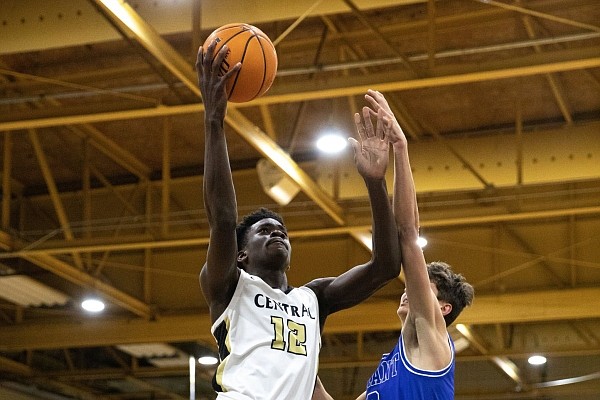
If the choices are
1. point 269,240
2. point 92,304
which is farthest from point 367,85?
point 92,304

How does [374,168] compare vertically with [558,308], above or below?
below

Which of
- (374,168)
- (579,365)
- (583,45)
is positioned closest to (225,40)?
(374,168)

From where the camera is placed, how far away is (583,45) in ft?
45.2

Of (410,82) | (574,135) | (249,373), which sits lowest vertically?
(249,373)

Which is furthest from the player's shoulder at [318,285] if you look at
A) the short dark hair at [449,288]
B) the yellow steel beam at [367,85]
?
the yellow steel beam at [367,85]

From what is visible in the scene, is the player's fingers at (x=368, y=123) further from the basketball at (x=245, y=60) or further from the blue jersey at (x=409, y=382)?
the blue jersey at (x=409, y=382)

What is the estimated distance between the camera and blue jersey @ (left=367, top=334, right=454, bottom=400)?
524 centimetres

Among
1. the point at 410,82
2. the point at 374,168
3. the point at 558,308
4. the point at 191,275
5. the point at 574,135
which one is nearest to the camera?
the point at 374,168

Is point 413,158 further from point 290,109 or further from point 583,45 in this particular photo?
point 583,45

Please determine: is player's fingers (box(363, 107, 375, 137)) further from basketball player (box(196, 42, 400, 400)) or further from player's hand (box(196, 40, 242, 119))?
player's hand (box(196, 40, 242, 119))

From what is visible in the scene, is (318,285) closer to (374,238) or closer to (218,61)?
(374,238)

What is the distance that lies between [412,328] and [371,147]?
1007mm

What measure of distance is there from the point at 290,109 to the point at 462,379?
9074 millimetres

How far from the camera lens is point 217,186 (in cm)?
448
